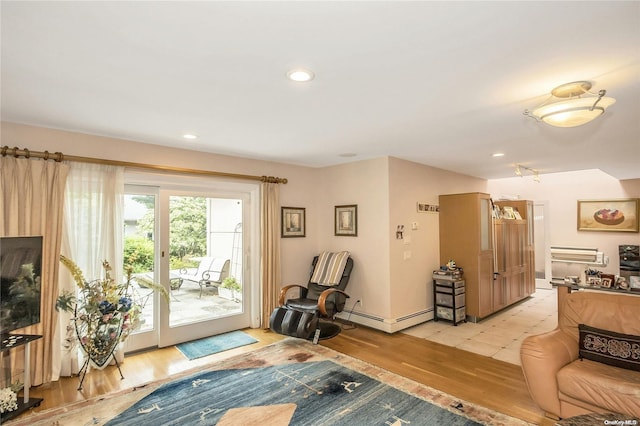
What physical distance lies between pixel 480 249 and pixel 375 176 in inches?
78.5

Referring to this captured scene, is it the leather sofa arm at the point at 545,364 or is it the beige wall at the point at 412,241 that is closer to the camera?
the leather sofa arm at the point at 545,364

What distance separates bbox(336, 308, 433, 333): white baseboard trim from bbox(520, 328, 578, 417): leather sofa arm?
2091 millimetres

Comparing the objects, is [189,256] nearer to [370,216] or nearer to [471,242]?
[370,216]

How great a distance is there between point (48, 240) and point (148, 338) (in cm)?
156

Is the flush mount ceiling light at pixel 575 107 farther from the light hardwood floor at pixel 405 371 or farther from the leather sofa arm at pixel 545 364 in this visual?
the light hardwood floor at pixel 405 371

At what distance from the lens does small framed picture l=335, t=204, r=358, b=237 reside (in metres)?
4.93

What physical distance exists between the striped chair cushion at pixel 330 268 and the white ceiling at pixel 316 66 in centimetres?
193

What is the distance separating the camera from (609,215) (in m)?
6.91

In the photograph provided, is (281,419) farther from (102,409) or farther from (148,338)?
(148,338)

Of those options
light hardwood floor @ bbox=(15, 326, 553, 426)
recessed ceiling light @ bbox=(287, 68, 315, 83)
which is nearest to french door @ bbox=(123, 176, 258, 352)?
light hardwood floor @ bbox=(15, 326, 553, 426)

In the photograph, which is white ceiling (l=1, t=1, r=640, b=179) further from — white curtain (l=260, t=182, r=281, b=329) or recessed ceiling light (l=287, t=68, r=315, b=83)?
white curtain (l=260, t=182, r=281, b=329)

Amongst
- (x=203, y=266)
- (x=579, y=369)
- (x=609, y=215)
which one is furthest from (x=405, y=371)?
(x=609, y=215)

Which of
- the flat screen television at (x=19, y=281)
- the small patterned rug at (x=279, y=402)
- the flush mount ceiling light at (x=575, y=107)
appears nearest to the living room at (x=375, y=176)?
the flush mount ceiling light at (x=575, y=107)

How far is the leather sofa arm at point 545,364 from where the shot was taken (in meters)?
2.37
